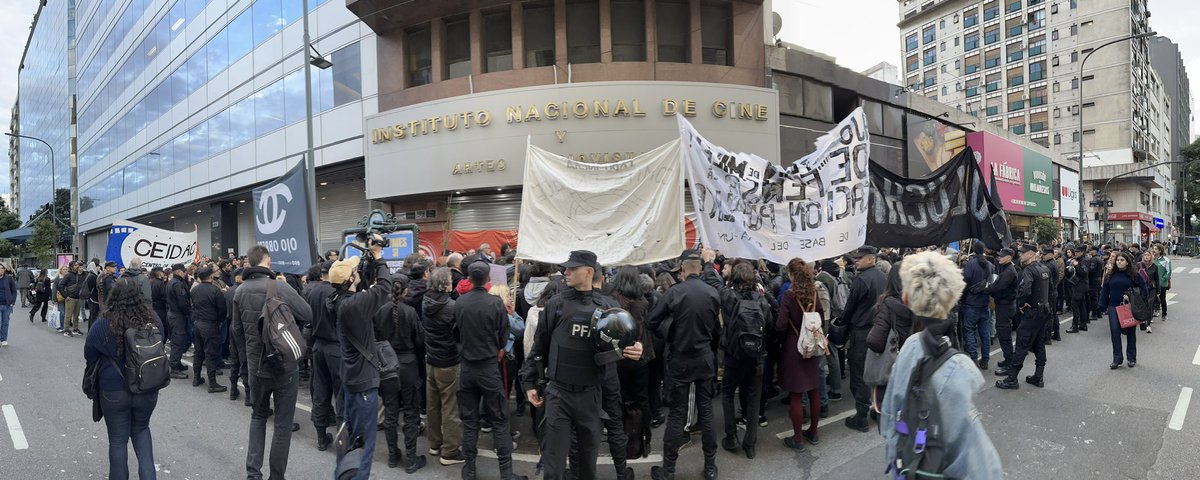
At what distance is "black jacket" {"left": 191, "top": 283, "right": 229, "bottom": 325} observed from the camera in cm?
775

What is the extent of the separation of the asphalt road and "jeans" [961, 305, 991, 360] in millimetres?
719

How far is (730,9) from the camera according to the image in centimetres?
1647

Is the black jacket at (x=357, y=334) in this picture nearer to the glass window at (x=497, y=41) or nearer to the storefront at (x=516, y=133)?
the storefront at (x=516, y=133)

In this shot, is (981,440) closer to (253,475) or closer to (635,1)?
(253,475)

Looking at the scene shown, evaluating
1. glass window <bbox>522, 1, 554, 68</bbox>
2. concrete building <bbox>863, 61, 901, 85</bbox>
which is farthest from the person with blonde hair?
concrete building <bbox>863, 61, 901, 85</bbox>

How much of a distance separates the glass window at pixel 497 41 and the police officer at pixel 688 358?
1351cm

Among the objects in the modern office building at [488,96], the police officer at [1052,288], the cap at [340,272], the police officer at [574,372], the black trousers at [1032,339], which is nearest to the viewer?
the police officer at [574,372]

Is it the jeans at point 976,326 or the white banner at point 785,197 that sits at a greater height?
the white banner at point 785,197

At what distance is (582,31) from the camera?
16.1 metres

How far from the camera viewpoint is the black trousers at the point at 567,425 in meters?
3.93

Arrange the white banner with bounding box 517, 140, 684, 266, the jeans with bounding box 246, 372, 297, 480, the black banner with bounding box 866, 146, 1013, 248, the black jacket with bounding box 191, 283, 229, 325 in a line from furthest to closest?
the black jacket with bounding box 191, 283, 229, 325 < the black banner with bounding box 866, 146, 1013, 248 < the white banner with bounding box 517, 140, 684, 266 < the jeans with bounding box 246, 372, 297, 480

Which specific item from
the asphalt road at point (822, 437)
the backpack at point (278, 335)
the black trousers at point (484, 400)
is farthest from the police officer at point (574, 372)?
the backpack at point (278, 335)

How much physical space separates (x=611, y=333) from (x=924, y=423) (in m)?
1.88

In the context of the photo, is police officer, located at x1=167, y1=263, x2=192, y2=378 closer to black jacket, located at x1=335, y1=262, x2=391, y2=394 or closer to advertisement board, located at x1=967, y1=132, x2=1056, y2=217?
black jacket, located at x1=335, y1=262, x2=391, y2=394
